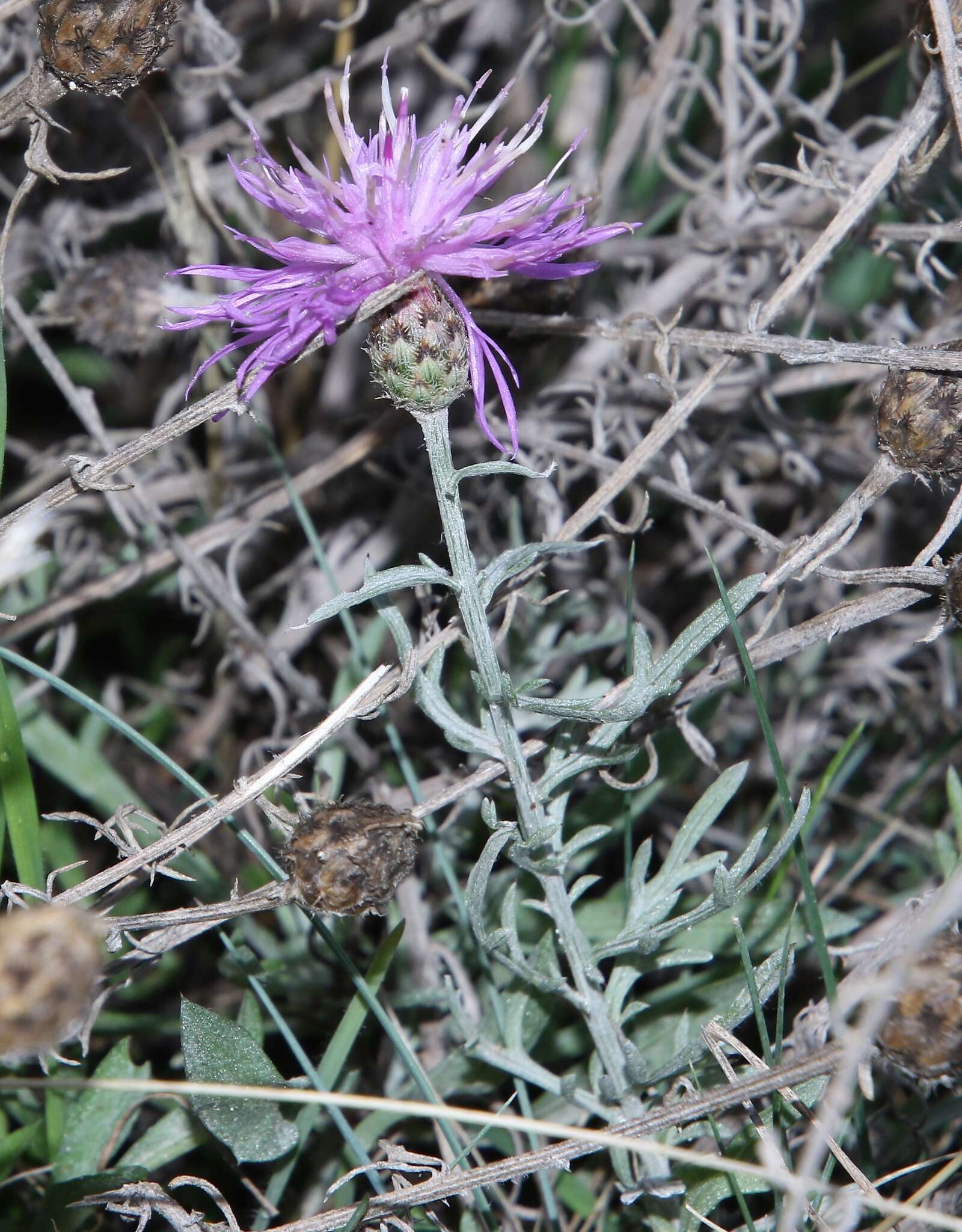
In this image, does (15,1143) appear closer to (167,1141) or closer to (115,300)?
(167,1141)

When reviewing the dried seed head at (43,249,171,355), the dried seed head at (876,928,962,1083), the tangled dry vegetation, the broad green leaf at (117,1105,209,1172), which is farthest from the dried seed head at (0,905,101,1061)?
the dried seed head at (43,249,171,355)

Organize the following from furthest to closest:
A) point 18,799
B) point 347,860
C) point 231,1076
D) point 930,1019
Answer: point 18,799 → point 231,1076 → point 347,860 → point 930,1019

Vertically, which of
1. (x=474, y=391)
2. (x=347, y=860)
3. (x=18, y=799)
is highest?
(x=474, y=391)

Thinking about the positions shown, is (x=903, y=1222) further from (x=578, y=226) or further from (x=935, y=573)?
(x=578, y=226)

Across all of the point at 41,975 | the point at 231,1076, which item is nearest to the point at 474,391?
the point at 41,975

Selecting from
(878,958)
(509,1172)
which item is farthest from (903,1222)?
(509,1172)
